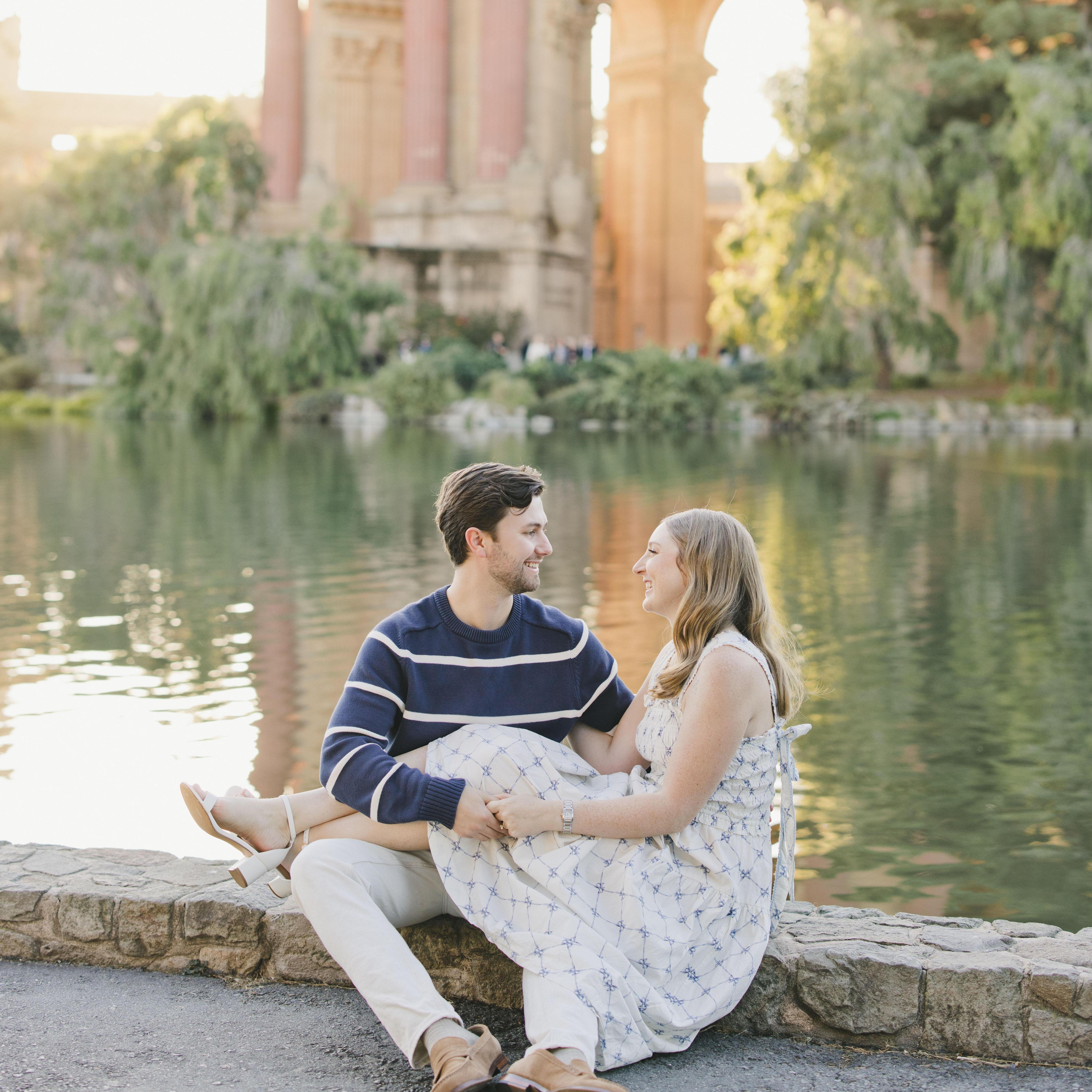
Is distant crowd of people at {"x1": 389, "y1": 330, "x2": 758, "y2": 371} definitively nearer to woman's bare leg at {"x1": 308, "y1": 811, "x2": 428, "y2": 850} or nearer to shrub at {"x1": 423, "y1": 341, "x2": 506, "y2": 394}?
shrub at {"x1": 423, "y1": 341, "x2": 506, "y2": 394}

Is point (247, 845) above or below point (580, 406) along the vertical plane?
below

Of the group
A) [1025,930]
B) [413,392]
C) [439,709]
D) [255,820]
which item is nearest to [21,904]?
[255,820]

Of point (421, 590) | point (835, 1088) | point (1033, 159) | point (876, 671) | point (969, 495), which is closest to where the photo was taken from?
point (835, 1088)

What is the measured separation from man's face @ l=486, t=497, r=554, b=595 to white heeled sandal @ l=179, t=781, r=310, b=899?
0.76 metres

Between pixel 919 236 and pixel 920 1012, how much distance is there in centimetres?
3223

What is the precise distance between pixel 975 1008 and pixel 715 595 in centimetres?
104

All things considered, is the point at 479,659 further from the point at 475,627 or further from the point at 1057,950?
the point at 1057,950

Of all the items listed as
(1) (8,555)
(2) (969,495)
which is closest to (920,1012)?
(1) (8,555)

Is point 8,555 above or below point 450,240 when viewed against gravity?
below

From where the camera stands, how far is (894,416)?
3347 centimetres

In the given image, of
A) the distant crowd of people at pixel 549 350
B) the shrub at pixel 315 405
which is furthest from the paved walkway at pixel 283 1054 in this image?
the distant crowd of people at pixel 549 350

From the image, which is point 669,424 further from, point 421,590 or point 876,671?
point 876,671

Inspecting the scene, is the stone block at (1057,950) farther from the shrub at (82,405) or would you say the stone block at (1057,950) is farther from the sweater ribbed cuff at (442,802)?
the shrub at (82,405)

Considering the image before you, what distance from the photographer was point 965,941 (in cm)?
347
